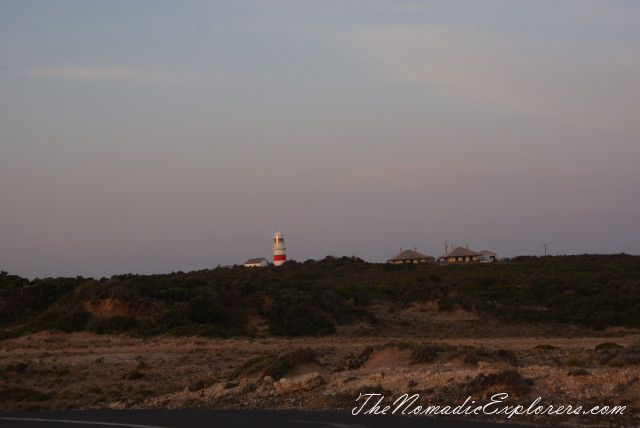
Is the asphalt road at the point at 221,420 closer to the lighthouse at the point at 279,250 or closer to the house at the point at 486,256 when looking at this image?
the lighthouse at the point at 279,250

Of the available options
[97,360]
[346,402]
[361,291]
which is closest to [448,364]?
[346,402]

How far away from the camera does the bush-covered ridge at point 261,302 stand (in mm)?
29984

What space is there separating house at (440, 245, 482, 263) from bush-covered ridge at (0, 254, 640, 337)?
36731 millimetres

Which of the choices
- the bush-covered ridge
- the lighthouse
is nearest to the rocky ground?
the bush-covered ridge

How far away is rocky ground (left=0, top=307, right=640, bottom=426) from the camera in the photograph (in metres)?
12.2

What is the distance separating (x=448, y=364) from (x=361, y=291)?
25191 millimetres

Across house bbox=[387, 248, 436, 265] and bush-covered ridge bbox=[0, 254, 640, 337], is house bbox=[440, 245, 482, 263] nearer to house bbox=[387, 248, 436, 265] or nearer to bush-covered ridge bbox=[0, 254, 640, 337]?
house bbox=[387, 248, 436, 265]

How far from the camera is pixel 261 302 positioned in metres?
33.3

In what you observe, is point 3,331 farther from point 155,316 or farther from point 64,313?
point 155,316

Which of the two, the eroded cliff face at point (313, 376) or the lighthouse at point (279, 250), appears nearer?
the eroded cliff face at point (313, 376)

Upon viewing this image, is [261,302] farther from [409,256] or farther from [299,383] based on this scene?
[409,256]

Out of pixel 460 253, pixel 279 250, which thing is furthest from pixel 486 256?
pixel 279 250

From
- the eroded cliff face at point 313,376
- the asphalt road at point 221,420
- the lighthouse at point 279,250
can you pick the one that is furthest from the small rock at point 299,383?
the lighthouse at point 279,250

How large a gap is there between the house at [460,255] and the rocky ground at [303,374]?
5899 cm
